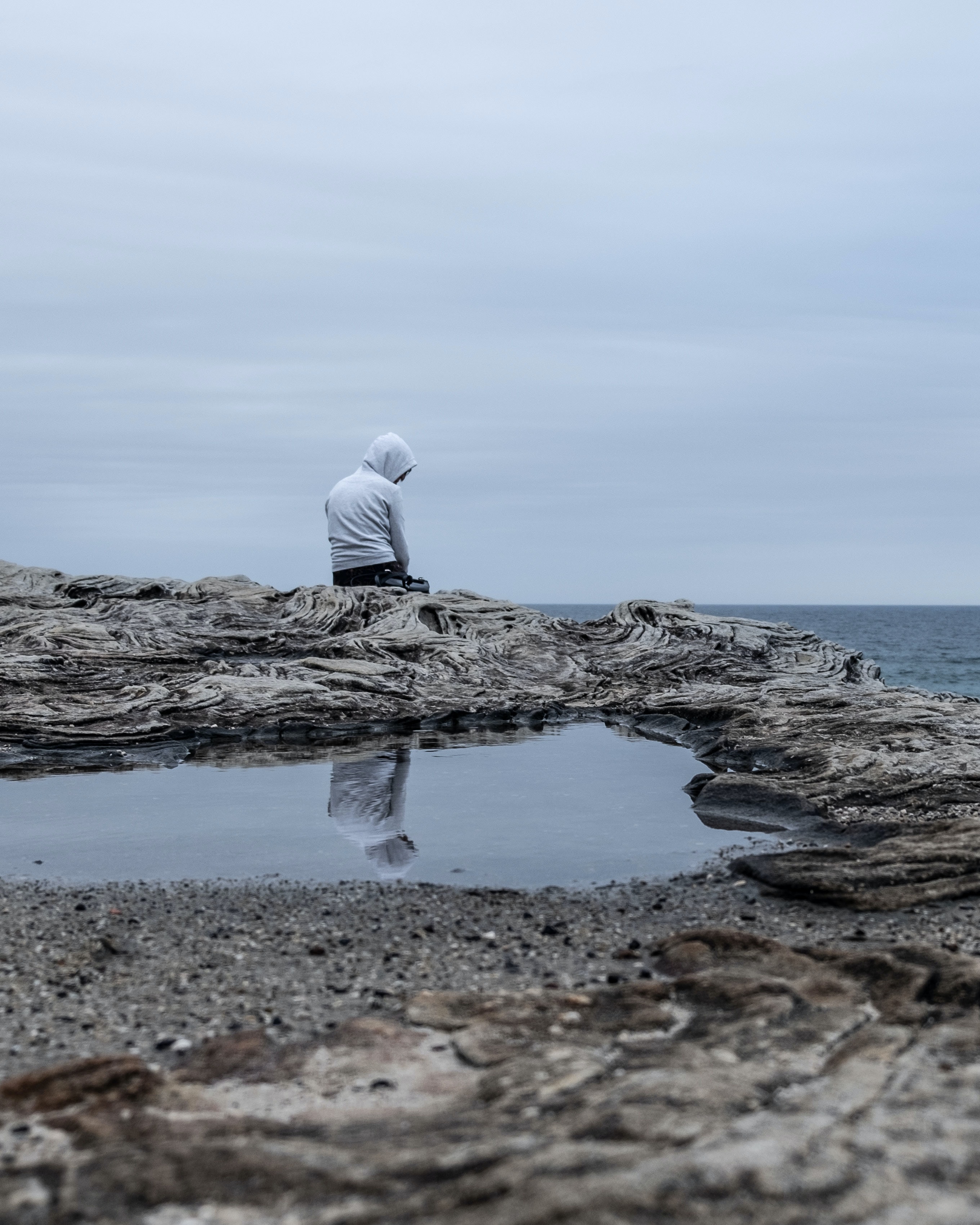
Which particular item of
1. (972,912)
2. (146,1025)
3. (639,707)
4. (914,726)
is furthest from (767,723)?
(146,1025)

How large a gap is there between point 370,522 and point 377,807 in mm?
7008

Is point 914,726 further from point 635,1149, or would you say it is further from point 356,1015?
point 635,1149

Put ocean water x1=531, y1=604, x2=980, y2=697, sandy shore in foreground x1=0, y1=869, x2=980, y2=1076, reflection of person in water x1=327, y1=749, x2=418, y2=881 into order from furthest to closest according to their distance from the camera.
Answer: ocean water x1=531, y1=604, x2=980, y2=697, reflection of person in water x1=327, y1=749, x2=418, y2=881, sandy shore in foreground x1=0, y1=869, x2=980, y2=1076

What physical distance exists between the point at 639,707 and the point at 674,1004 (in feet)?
21.7

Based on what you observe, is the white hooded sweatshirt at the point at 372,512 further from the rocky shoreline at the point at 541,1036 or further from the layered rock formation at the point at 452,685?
the rocky shoreline at the point at 541,1036

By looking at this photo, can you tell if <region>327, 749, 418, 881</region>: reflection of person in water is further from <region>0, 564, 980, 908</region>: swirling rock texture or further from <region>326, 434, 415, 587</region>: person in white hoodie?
<region>326, 434, 415, 587</region>: person in white hoodie

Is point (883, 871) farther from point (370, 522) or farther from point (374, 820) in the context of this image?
point (370, 522)

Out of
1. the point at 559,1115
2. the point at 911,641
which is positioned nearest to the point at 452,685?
the point at 559,1115

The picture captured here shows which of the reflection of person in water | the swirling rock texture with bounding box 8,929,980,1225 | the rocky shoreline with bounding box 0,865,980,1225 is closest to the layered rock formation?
the reflection of person in water

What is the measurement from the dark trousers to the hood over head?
1188 mm

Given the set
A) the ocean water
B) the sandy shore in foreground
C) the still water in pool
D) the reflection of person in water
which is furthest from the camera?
the ocean water

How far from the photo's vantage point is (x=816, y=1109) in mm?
2029

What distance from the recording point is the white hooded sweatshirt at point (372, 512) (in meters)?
12.0

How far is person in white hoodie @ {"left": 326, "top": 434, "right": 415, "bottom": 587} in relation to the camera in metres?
12.0
